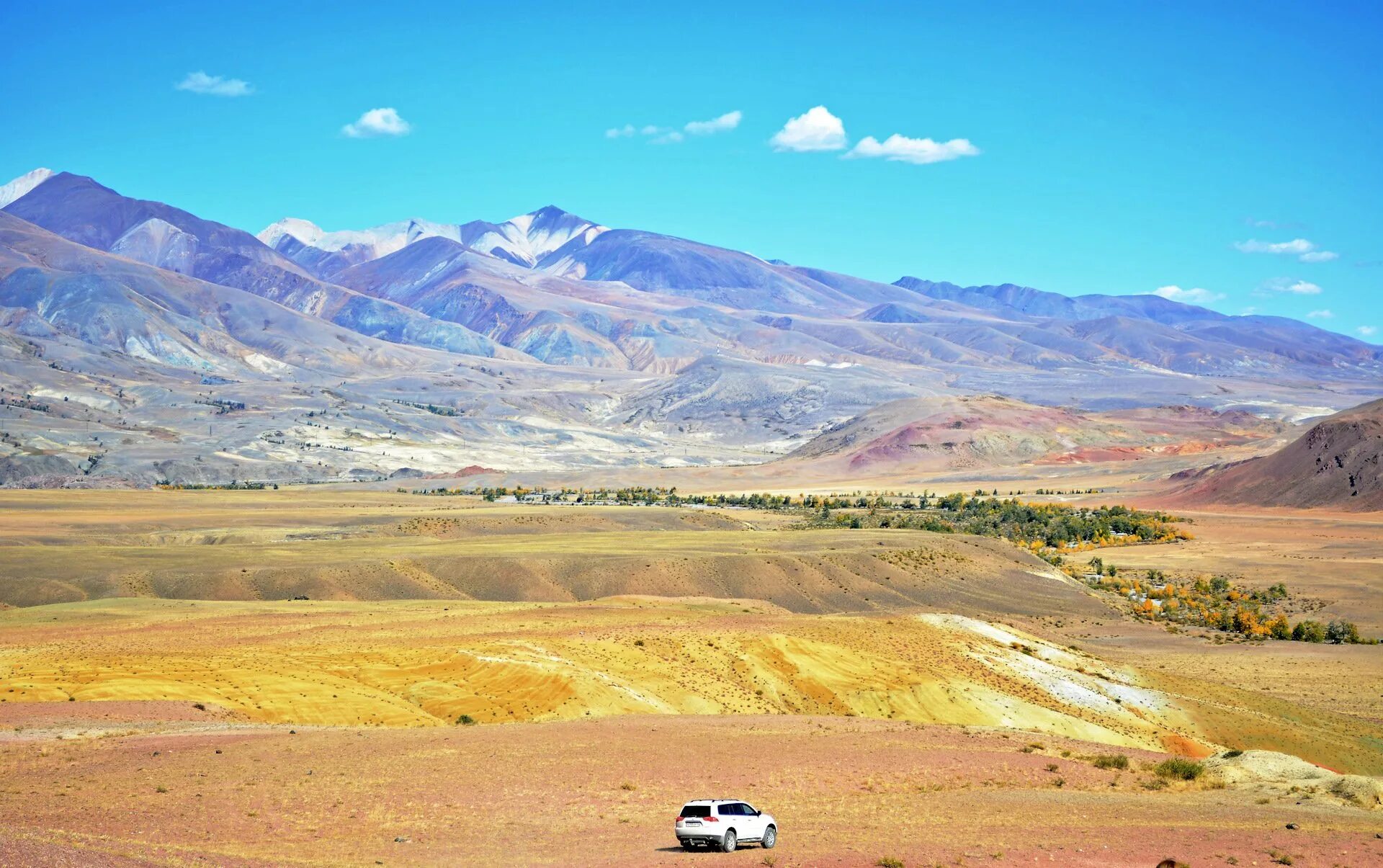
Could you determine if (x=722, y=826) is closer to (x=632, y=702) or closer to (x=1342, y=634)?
(x=632, y=702)

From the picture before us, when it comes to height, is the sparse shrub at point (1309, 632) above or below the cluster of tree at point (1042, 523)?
below

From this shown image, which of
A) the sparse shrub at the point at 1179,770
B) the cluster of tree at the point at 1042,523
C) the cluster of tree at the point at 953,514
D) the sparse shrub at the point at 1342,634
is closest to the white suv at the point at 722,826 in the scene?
the sparse shrub at the point at 1179,770

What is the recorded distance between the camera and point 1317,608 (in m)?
80.1

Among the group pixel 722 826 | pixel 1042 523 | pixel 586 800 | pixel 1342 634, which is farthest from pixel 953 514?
pixel 722 826

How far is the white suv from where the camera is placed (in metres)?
22.3

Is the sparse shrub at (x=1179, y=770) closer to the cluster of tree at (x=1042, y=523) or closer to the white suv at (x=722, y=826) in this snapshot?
the white suv at (x=722, y=826)

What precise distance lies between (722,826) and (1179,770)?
15256 millimetres

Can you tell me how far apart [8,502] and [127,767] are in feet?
336

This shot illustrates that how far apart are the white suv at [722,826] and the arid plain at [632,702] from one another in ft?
1.61

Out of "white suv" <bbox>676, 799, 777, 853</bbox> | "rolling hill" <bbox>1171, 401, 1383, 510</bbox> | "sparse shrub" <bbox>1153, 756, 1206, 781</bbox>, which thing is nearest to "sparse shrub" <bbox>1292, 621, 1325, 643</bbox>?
"sparse shrub" <bbox>1153, 756, 1206, 781</bbox>

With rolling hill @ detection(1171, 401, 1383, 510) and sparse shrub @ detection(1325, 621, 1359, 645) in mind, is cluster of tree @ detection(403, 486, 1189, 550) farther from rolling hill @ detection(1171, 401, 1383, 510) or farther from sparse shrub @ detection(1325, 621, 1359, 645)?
sparse shrub @ detection(1325, 621, 1359, 645)

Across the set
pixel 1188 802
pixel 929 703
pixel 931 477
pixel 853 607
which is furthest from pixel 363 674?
pixel 931 477

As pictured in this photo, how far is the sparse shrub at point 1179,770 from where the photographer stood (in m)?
31.8

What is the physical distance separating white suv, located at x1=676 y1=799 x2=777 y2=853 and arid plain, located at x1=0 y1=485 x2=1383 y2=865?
49 cm
